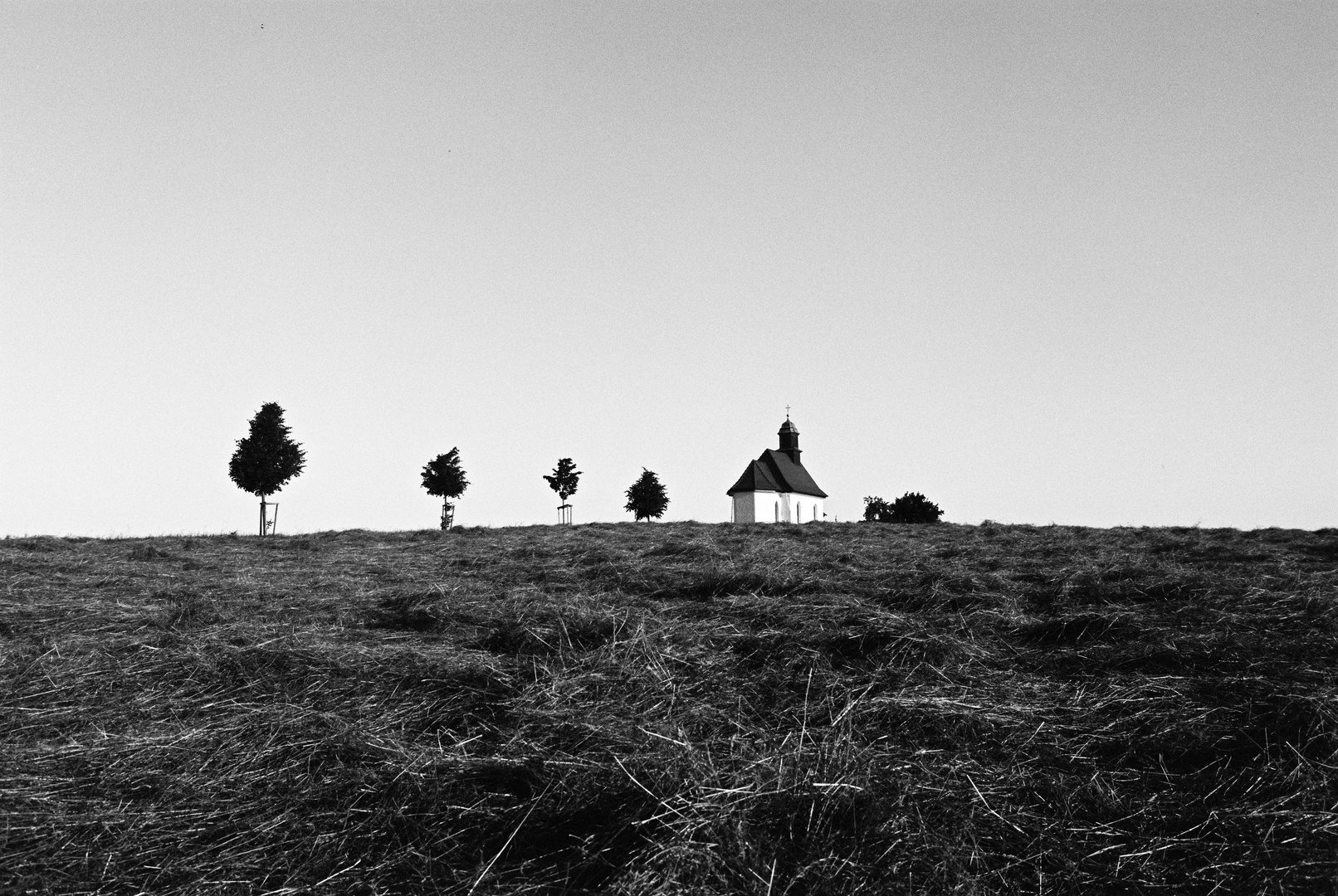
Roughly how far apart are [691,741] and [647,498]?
47983 millimetres

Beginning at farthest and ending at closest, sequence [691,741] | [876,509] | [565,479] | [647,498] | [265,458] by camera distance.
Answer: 1. [876,509]
2. [647,498]
3. [565,479]
4. [265,458]
5. [691,741]

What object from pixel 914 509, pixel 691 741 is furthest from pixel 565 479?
pixel 691 741

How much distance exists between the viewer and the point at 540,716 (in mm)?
3477

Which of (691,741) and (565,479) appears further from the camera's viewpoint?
(565,479)

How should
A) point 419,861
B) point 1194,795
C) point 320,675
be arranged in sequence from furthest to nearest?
point 320,675, point 1194,795, point 419,861

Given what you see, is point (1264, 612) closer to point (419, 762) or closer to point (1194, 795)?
point (1194, 795)

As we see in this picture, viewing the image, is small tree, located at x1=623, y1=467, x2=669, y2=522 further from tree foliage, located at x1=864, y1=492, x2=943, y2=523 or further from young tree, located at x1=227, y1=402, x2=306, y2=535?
young tree, located at x1=227, y1=402, x2=306, y2=535

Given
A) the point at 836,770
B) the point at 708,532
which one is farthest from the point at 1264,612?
the point at 708,532

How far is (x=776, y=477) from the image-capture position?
184 feet

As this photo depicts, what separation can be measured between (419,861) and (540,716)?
101 centimetres

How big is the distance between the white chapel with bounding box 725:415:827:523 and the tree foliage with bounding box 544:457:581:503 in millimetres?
13864

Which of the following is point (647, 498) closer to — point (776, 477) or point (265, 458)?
point (776, 477)

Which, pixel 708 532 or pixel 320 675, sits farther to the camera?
pixel 708 532

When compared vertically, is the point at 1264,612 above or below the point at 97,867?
above
